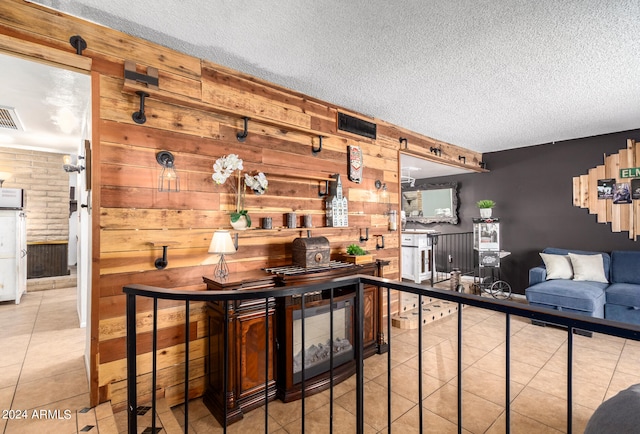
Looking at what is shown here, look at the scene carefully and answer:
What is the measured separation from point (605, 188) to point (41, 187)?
9.13m

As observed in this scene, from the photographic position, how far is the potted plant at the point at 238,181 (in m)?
2.50

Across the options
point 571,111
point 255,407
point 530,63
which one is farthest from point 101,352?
point 571,111

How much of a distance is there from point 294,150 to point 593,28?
2430 mm

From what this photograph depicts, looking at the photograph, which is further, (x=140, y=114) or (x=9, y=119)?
(x=9, y=119)

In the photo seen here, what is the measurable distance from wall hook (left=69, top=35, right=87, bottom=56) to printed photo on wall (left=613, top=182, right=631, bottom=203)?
662 centimetres

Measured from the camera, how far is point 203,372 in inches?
97.3

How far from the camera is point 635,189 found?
4535 millimetres

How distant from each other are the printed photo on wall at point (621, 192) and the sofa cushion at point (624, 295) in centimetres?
135

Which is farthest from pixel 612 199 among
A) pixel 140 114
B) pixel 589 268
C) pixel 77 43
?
pixel 77 43

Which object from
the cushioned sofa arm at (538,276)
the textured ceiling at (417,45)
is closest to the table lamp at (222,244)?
the textured ceiling at (417,45)

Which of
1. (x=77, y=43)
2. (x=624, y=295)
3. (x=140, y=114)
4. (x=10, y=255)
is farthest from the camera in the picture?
(x=10, y=255)

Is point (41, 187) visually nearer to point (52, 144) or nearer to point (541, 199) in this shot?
point (52, 144)

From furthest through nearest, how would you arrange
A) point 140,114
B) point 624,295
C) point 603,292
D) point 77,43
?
point 603,292, point 624,295, point 140,114, point 77,43

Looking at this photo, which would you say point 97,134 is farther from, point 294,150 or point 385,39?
point 385,39
